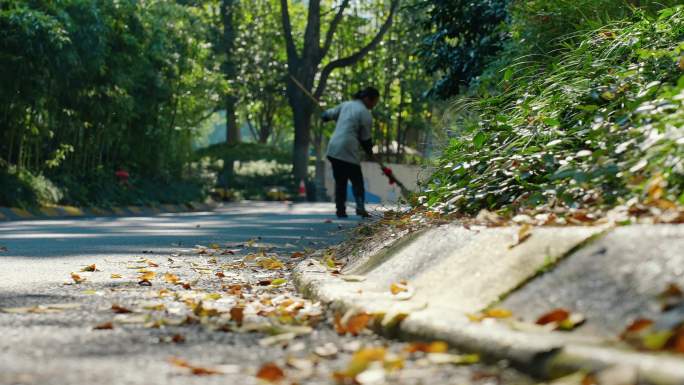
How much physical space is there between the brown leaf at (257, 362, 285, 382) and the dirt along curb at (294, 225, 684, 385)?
0.70 meters

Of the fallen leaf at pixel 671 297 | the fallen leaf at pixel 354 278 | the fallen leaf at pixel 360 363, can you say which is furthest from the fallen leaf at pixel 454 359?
the fallen leaf at pixel 354 278

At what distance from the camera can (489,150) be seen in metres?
7.06

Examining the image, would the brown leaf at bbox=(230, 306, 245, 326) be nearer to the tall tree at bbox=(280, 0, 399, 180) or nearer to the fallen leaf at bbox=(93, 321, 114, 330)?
the fallen leaf at bbox=(93, 321, 114, 330)

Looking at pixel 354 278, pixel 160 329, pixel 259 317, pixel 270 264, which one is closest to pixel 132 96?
pixel 270 264

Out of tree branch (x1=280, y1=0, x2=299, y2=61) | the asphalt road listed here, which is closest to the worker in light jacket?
the asphalt road

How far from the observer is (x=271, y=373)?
3770 mm

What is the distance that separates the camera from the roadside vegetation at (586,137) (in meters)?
5.38

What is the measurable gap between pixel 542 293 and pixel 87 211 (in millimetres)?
19643

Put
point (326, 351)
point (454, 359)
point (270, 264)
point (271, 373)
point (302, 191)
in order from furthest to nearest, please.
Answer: point (302, 191) < point (270, 264) < point (326, 351) < point (454, 359) < point (271, 373)

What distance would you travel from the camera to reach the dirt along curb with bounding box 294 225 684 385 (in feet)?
12.1

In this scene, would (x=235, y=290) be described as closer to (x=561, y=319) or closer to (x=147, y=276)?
(x=147, y=276)

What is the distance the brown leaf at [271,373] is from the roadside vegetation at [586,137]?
1.86 meters

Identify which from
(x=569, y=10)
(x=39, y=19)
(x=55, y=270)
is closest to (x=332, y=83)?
(x=39, y=19)

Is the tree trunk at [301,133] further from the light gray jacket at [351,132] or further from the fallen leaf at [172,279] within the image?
the fallen leaf at [172,279]
